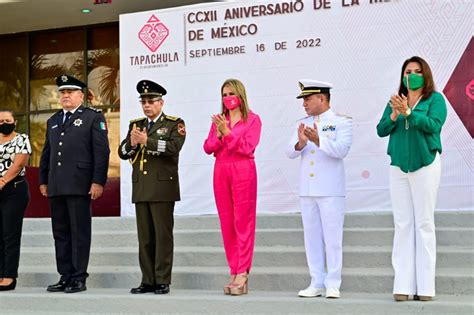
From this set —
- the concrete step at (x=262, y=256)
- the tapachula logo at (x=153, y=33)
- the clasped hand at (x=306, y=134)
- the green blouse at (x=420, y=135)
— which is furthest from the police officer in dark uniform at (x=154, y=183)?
the tapachula logo at (x=153, y=33)

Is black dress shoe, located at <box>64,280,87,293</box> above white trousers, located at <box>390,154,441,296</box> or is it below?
below

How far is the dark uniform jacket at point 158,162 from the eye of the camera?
535 cm

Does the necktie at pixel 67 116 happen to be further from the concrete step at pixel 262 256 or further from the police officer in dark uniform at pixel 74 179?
the concrete step at pixel 262 256

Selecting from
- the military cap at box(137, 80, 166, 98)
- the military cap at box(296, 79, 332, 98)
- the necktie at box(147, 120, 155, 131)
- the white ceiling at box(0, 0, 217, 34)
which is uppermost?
the white ceiling at box(0, 0, 217, 34)

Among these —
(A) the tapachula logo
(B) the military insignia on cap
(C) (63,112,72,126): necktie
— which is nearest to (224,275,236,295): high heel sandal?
(B) the military insignia on cap

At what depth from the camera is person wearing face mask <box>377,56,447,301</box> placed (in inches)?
178

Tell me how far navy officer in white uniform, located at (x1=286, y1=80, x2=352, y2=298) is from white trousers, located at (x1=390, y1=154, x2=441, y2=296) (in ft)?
1.54

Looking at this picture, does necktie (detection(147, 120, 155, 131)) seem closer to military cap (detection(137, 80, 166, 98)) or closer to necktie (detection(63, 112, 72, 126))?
military cap (detection(137, 80, 166, 98))

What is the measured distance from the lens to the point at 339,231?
4.93 meters

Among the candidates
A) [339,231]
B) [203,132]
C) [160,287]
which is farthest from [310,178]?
[203,132]

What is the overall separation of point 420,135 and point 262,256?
1930 millimetres

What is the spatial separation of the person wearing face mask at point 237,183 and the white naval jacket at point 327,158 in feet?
1.25

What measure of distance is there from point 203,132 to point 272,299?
3455 mm

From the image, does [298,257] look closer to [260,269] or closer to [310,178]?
[260,269]
